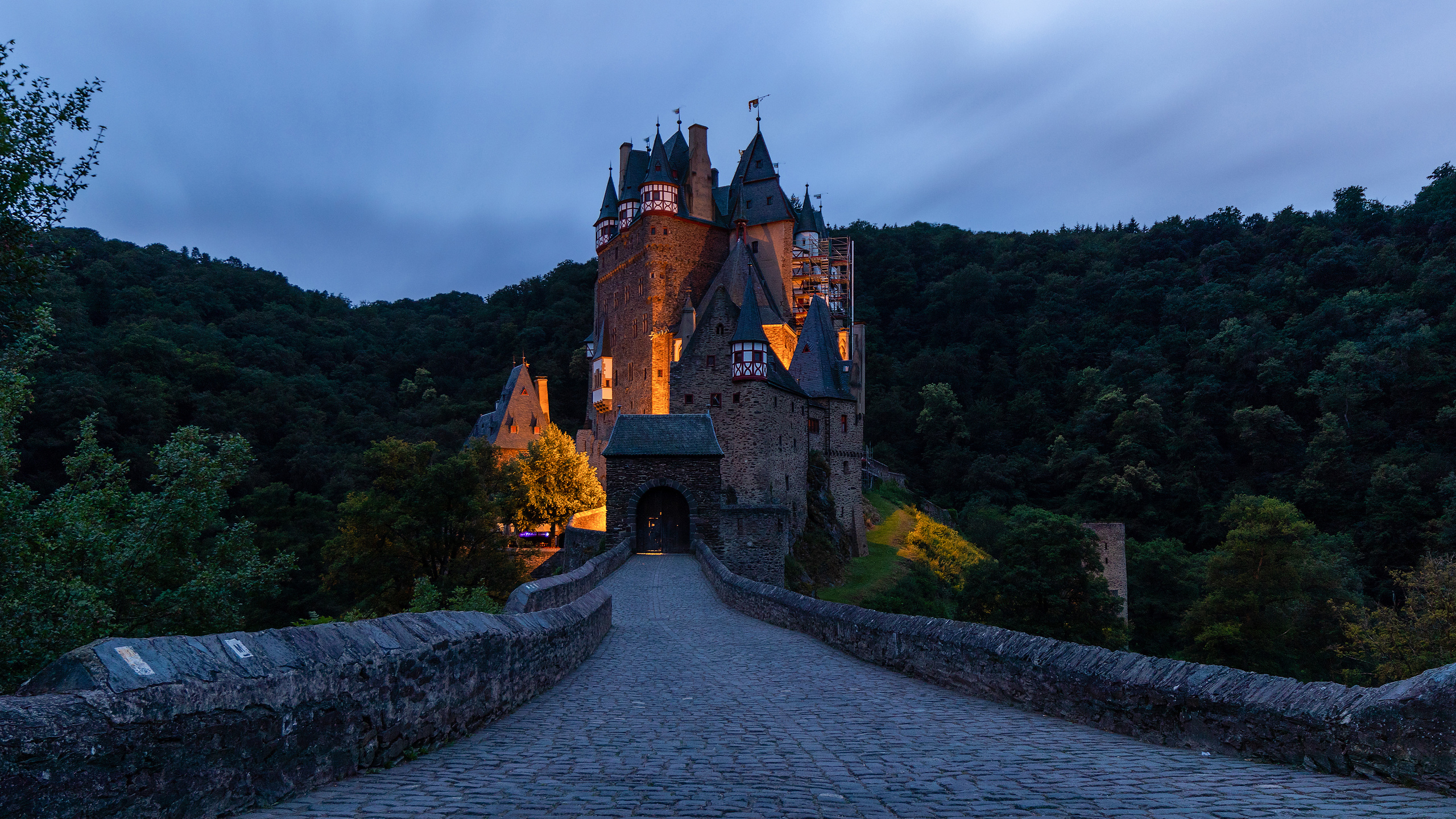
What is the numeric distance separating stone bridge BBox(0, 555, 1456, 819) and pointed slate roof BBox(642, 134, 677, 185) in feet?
150

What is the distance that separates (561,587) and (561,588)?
0.06 metres

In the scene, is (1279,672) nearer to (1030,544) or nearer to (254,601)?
(1030,544)

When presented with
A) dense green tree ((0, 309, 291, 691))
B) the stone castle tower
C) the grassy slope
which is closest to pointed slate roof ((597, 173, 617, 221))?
the stone castle tower

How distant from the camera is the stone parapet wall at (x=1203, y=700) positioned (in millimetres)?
4484

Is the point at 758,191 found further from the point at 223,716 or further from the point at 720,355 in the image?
the point at 223,716

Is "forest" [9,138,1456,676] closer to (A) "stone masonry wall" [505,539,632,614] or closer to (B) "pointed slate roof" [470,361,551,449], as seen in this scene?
(B) "pointed slate roof" [470,361,551,449]

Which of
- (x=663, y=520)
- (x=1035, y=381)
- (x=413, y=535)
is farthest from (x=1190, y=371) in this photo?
(x=413, y=535)

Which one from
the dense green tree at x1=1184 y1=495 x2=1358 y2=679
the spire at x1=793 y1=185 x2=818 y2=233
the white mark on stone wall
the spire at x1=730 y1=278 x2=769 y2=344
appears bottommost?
the dense green tree at x1=1184 y1=495 x2=1358 y2=679

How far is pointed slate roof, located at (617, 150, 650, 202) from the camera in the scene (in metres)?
55.5

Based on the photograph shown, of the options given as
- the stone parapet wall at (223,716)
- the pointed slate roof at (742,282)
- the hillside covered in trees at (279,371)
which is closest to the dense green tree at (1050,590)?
the pointed slate roof at (742,282)

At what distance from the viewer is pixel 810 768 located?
5180 mm

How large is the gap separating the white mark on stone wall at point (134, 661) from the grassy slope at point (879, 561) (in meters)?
24.7

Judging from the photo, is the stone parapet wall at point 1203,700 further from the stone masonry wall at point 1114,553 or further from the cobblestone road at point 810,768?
the stone masonry wall at point 1114,553

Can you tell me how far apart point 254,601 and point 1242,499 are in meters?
53.4
